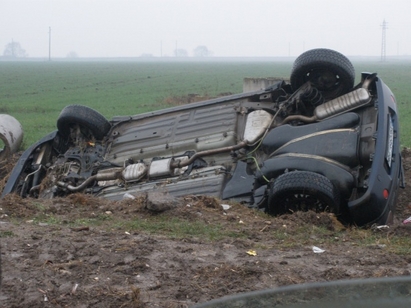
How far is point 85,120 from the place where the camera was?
29.8 ft

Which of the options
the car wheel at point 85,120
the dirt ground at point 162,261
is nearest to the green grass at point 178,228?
the dirt ground at point 162,261

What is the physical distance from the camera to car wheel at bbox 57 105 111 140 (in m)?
9.08

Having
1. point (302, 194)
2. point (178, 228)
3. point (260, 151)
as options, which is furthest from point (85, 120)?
point (302, 194)

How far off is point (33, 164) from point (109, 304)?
→ 17.4 ft

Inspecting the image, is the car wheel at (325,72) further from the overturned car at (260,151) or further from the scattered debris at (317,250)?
the scattered debris at (317,250)

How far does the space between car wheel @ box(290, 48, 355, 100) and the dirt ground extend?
237cm

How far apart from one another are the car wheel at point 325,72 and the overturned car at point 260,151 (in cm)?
1

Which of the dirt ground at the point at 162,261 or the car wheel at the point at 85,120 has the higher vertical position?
the car wheel at the point at 85,120

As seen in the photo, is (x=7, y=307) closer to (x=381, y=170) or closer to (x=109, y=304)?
(x=109, y=304)

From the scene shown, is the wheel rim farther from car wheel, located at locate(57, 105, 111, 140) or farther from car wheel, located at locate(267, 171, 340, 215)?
car wheel, located at locate(57, 105, 111, 140)

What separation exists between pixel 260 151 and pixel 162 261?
3.26m

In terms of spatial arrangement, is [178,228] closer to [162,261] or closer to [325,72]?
[162,261]

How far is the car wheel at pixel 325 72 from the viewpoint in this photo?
26.2 feet

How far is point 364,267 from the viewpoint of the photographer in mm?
4770
